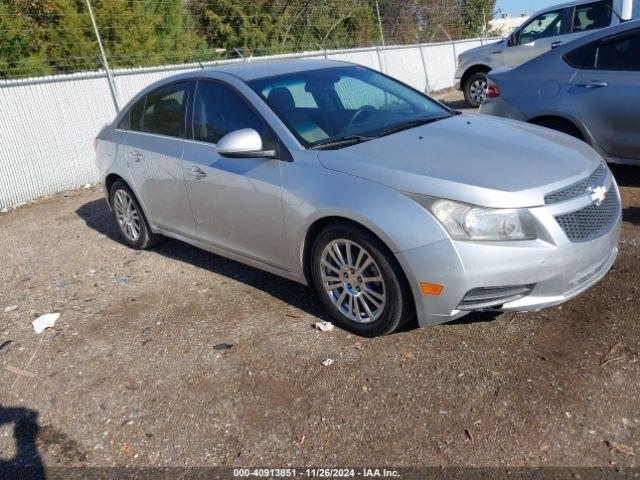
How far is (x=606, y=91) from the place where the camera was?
556 cm

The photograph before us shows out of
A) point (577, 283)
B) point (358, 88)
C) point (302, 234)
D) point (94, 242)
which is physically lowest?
point (94, 242)

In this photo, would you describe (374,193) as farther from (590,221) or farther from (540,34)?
(540,34)

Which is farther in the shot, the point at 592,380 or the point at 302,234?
the point at 302,234

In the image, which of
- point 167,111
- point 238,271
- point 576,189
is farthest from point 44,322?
point 576,189

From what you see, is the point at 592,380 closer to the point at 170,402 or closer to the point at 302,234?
the point at 302,234

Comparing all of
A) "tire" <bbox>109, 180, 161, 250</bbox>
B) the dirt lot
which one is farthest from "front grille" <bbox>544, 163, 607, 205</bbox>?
"tire" <bbox>109, 180, 161, 250</bbox>

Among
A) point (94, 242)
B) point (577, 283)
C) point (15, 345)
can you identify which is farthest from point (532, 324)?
point (94, 242)

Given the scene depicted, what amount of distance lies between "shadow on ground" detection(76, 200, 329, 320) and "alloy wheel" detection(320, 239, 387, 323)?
1.18 feet

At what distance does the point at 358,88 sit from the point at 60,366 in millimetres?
2924

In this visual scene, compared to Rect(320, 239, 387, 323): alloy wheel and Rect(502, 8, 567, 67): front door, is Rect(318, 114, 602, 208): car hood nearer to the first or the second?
Rect(320, 239, 387, 323): alloy wheel

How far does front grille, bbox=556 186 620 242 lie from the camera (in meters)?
3.19

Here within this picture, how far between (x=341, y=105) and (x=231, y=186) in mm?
991

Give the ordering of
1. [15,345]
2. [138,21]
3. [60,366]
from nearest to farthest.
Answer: [60,366], [15,345], [138,21]

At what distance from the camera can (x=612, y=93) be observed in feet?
18.1
